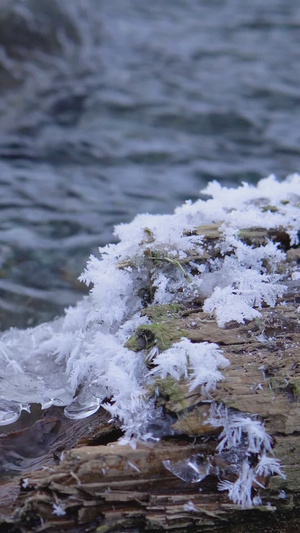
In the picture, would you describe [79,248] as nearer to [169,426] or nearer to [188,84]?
[169,426]

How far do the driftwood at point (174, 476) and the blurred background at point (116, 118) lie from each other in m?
1.73

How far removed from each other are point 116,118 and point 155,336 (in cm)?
463

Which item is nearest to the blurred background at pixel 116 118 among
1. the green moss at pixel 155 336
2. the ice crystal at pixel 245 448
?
the green moss at pixel 155 336

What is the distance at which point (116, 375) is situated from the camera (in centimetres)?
Answer: 200

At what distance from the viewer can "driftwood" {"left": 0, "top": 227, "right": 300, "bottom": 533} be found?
177 cm

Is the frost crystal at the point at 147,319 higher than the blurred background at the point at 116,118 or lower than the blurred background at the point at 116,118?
lower

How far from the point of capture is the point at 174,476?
1.85 m

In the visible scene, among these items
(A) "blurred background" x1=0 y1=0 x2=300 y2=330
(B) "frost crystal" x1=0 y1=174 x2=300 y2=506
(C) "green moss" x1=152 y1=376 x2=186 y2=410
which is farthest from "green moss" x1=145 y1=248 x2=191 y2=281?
(A) "blurred background" x1=0 y1=0 x2=300 y2=330

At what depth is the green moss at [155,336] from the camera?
2.06m

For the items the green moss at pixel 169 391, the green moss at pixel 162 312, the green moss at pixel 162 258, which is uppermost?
the green moss at pixel 162 258

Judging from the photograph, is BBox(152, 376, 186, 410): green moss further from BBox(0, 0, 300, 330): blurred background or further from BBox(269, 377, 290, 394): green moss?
BBox(0, 0, 300, 330): blurred background

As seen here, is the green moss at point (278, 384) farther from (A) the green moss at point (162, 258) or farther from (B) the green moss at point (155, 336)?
(A) the green moss at point (162, 258)

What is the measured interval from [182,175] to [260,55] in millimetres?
3243

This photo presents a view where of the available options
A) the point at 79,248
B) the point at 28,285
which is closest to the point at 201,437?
the point at 28,285
